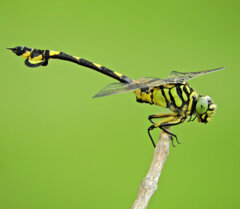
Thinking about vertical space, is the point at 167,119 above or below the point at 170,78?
below

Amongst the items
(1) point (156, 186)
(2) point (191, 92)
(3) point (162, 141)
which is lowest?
(1) point (156, 186)

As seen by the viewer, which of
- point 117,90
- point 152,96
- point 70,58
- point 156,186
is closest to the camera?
point 156,186

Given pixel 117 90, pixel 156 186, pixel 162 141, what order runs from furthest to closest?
1. pixel 117 90
2. pixel 162 141
3. pixel 156 186

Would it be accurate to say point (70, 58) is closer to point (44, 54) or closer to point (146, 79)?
point (44, 54)

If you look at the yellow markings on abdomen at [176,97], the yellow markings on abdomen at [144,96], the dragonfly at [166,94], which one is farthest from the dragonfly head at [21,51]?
the yellow markings on abdomen at [176,97]

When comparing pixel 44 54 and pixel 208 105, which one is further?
pixel 44 54

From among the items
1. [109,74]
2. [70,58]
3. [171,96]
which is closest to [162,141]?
[171,96]

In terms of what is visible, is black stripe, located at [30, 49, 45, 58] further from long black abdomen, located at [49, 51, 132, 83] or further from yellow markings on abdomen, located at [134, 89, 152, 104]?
yellow markings on abdomen, located at [134, 89, 152, 104]

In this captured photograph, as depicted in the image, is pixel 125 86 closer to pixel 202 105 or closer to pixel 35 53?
pixel 202 105

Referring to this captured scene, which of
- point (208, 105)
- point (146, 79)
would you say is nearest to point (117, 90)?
point (146, 79)
